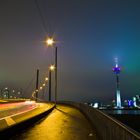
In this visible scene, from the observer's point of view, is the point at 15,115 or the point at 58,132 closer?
the point at 58,132

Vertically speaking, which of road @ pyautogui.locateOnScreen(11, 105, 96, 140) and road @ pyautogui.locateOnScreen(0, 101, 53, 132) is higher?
road @ pyautogui.locateOnScreen(0, 101, 53, 132)

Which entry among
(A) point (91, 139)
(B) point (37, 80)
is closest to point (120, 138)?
(A) point (91, 139)

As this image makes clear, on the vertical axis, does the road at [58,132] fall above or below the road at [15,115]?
below

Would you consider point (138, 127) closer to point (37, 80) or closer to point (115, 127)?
point (115, 127)

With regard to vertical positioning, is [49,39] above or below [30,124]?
above

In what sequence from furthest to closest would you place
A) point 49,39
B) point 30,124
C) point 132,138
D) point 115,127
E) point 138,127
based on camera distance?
1. point 49,39
2. point 138,127
3. point 30,124
4. point 115,127
5. point 132,138

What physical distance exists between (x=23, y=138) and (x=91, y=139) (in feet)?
10.4

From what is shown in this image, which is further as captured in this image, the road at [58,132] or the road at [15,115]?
the road at [15,115]

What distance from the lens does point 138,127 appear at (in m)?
28.8

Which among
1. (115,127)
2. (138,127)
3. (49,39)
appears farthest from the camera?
(49,39)

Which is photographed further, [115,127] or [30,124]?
[30,124]

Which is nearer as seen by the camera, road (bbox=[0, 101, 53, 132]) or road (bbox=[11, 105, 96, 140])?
road (bbox=[11, 105, 96, 140])

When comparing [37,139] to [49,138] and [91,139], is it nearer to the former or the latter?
[49,138]

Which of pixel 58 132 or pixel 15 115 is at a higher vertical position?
pixel 15 115
